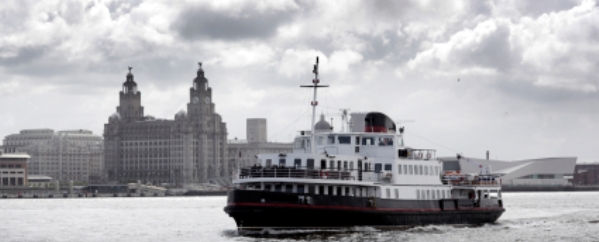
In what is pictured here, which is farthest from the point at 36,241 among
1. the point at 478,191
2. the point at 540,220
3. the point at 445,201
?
the point at 540,220

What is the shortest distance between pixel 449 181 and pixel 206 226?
20997 mm

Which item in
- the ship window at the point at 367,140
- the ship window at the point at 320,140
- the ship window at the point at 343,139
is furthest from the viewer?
the ship window at the point at 367,140

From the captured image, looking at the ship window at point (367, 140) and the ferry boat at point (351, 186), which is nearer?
the ferry boat at point (351, 186)

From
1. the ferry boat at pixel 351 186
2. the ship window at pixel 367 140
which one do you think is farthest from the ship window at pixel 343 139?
the ship window at pixel 367 140

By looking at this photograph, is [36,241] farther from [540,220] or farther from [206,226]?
[540,220]

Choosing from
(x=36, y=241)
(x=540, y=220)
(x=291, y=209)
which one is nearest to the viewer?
(x=291, y=209)

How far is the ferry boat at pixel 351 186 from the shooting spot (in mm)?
66312

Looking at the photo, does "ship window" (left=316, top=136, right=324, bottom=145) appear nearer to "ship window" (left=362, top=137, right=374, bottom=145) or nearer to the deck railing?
"ship window" (left=362, top=137, right=374, bottom=145)

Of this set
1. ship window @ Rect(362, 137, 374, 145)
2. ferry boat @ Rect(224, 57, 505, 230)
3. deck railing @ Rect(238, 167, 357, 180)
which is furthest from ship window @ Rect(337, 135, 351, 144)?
deck railing @ Rect(238, 167, 357, 180)

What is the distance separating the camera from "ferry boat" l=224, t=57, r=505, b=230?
218 feet

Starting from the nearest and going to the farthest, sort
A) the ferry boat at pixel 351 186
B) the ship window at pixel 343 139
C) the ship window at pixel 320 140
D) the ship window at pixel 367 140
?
the ferry boat at pixel 351 186 → the ship window at pixel 343 139 → the ship window at pixel 320 140 → the ship window at pixel 367 140

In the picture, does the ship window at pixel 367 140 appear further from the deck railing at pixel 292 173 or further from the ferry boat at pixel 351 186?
the deck railing at pixel 292 173

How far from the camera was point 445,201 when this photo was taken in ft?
257

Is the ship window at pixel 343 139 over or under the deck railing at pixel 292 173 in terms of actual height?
over
